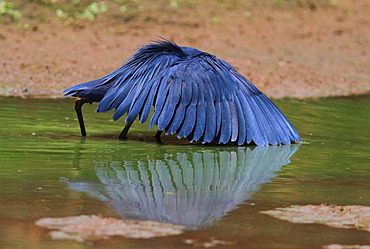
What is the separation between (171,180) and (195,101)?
1498mm

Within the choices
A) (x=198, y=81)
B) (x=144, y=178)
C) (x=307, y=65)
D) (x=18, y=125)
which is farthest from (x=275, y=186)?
(x=307, y=65)

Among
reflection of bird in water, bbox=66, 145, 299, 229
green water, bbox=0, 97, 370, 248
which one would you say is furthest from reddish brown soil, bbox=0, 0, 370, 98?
reflection of bird in water, bbox=66, 145, 299, 229

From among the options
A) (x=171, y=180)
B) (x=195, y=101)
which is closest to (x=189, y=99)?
(x=195, y=101)

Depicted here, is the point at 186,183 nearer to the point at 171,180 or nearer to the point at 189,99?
the point at 171,180

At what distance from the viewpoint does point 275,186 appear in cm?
524

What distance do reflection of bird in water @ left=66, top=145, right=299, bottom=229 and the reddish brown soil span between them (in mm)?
4047

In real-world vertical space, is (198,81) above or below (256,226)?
above

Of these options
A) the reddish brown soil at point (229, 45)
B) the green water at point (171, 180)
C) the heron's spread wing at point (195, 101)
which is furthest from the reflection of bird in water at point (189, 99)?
the reddish brown soil at point (229, 45)

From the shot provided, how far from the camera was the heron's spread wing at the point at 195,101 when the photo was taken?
6.64m

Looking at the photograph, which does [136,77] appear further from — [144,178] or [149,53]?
[144,178]

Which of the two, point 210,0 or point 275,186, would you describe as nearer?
point 275,186

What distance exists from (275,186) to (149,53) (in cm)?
232

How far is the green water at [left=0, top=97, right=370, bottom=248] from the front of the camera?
4016mm

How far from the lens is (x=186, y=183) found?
5.26 metres
